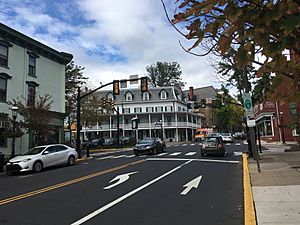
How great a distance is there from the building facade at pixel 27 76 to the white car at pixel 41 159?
6072mm

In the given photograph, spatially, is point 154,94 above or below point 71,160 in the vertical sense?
above

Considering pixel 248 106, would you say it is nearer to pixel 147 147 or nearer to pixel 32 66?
pixel 147 147

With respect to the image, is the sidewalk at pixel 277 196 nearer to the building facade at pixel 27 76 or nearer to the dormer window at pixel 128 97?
the building facade at pixel 27 76

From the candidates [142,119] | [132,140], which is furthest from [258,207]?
[142,119]

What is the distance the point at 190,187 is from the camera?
1097 cm

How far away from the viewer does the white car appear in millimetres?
17703

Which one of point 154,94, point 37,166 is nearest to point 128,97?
point 154,94

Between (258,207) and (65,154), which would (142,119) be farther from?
(258,207)

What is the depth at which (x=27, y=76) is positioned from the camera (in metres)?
28.2

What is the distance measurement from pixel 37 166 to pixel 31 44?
45.7 ft

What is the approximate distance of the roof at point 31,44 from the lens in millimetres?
25422

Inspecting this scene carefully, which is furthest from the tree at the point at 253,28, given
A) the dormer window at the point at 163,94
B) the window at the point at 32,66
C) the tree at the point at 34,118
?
the dormer window at the point at 163,94

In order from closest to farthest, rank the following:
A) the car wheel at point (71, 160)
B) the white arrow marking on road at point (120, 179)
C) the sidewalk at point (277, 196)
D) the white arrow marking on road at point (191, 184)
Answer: the sidewalk at point (277, 196) → the white arrow marking on road at point (191, 184) → the white arrow marking on road at point (120, 179) → the car wheel at point (71, 160)

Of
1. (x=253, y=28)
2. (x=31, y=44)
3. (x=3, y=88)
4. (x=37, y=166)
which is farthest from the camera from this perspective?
(x=31, y=44)
